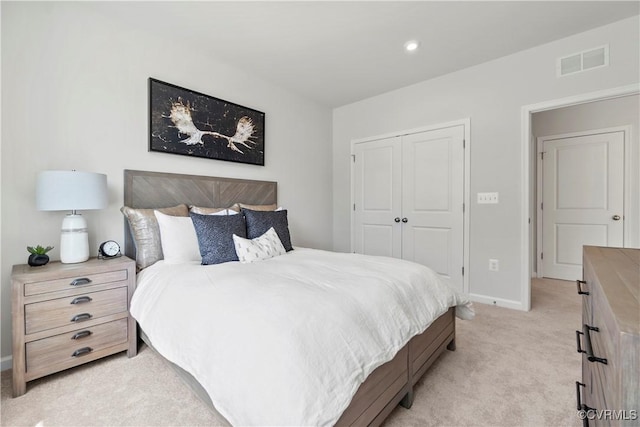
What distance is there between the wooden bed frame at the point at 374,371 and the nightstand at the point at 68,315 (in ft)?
0.78

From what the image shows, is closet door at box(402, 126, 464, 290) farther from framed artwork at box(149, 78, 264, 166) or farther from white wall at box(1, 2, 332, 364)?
white wall at box(1, 2, 332, 364)

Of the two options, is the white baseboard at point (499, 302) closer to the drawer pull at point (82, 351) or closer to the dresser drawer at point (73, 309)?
the dresser drawer at point (73, 309)

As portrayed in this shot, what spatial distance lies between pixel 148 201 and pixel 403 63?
112 inches

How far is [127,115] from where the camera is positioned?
2.31 meters

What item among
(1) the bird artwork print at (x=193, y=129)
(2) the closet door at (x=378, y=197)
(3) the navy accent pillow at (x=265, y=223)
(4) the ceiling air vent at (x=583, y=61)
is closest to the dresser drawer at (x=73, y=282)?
(3) the navy accent pillow at (x=265, y=223)

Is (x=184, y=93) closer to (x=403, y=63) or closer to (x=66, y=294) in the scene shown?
(x=66, y=294)

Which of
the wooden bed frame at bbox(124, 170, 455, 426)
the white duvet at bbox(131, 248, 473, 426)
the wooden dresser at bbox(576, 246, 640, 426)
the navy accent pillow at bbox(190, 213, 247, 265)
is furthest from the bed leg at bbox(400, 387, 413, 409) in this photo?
the navy accent pillow at bbox(190, 213, 247, 265)

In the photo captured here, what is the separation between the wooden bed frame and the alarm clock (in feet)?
0.54

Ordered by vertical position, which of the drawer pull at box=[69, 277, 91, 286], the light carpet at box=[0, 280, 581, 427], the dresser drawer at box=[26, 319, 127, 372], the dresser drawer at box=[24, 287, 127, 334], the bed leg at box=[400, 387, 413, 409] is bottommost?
the light carpet at box=[0, 280, 581, 427]

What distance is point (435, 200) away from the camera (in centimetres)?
341

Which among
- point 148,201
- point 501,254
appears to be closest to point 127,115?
point 148,201

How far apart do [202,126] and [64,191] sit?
1.31 metres

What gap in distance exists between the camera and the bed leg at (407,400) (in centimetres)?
147

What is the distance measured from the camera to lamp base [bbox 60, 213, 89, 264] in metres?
1.83
